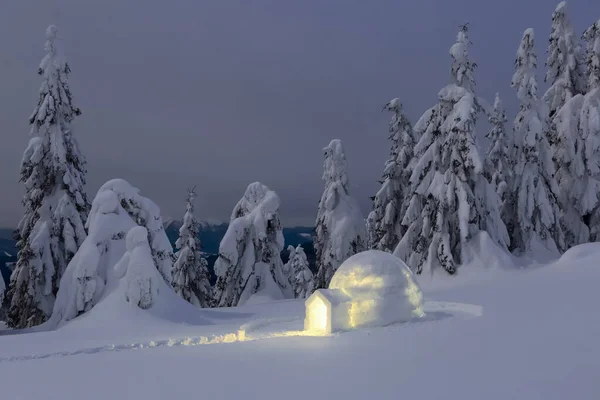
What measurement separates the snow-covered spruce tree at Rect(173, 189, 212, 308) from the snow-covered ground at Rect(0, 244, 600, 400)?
14.8m

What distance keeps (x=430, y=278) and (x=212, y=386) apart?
1852cm

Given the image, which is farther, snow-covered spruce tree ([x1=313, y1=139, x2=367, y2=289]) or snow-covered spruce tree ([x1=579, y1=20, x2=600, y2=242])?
snow-covered spruce tree ([x1=313, y1=139, x2=367, y2=289])

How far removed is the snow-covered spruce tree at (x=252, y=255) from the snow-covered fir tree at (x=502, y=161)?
A: 14.2 m

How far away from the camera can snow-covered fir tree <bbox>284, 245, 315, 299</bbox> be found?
44.8 meters

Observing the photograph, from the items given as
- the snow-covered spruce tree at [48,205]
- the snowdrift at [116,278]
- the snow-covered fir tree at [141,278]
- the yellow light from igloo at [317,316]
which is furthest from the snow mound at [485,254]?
the snow-covered spruce tree at [48,205]

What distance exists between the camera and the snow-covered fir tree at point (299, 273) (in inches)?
1766

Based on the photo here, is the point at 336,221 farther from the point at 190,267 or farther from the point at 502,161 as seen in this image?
the point at 502,161

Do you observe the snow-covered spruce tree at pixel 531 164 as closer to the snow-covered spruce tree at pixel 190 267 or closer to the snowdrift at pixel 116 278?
the snowdrift at pixel 116 278

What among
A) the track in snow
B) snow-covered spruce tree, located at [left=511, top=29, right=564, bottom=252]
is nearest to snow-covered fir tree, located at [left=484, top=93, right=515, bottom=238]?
snow-covered spruce tree, located at [left=511, top=29, right=564, bottom=252]

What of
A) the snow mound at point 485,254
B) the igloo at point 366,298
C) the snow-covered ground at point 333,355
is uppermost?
the snow mound at point 485,254

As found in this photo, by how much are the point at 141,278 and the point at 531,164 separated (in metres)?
23.8

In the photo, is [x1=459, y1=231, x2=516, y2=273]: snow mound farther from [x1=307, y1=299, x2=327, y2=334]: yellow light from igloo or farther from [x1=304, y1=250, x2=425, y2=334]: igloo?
[x1=307, y1=299, x2=327, y2=334]: yellow light from igloo

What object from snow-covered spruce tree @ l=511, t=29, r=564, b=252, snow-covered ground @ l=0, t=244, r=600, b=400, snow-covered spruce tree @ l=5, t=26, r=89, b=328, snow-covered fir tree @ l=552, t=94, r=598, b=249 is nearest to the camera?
snow-covered ground @ l=0, t=244, r=600, b=400

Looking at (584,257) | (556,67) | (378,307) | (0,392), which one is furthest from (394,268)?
(556,67)
